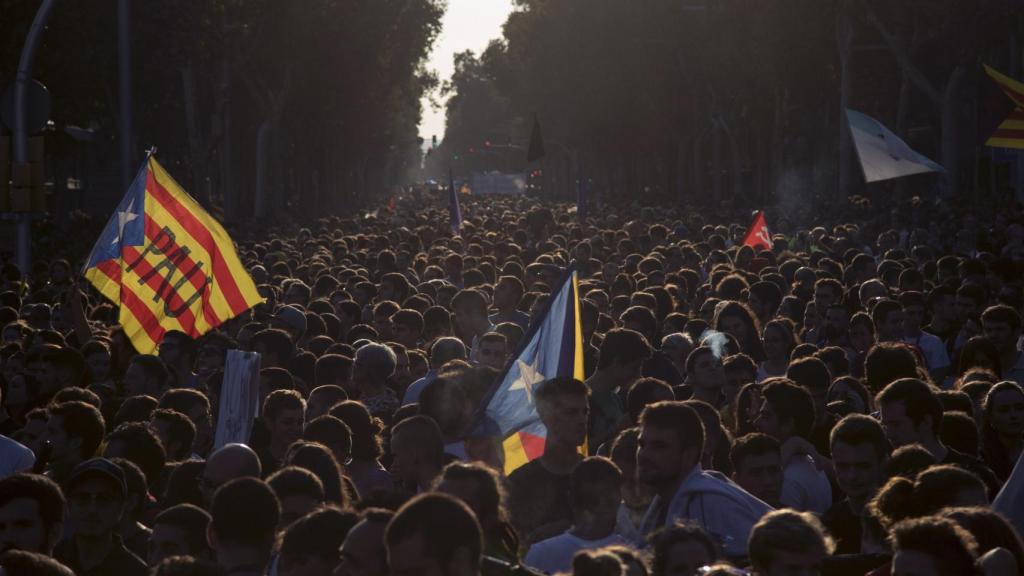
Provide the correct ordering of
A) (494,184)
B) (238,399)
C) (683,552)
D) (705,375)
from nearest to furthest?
(683,552), (238,399), (705,375), (494,184)

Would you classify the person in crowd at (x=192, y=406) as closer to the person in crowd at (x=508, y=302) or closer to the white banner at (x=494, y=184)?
the person in crowd at (x=508, y=302)

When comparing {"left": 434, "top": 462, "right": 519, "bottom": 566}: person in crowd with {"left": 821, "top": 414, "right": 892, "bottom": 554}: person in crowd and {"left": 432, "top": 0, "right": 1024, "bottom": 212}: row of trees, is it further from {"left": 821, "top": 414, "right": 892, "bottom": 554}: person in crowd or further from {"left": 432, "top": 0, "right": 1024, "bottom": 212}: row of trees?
{"left": 432, "top": 0, "right": 1024, "bottom": 212}: row of trees

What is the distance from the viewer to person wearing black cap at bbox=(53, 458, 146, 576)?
7.18 meters

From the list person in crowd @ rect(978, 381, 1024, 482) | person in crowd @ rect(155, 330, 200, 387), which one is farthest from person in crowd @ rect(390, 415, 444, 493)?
person in crowd @ rect(155, 330, 200, 387)

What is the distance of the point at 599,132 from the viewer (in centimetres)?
8031

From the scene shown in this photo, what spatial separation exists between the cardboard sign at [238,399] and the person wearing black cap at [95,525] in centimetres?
169

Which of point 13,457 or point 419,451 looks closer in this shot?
point 419,451

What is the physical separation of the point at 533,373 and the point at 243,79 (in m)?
45.2

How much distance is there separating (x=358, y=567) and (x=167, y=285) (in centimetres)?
777

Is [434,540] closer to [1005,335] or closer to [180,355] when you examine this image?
[180,355]

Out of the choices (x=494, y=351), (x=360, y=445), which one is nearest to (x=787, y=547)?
(x=360, y=445)

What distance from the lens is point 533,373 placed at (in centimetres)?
853

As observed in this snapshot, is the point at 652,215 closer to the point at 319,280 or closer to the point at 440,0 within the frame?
the point at 319,280

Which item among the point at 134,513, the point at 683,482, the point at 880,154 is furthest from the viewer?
the point at 880,154
